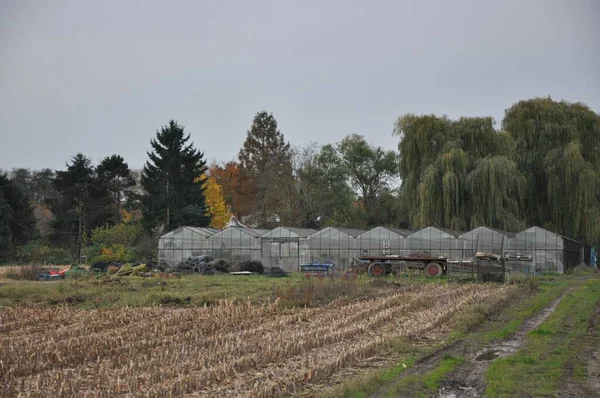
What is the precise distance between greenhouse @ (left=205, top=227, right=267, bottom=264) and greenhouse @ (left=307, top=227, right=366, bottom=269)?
487cm

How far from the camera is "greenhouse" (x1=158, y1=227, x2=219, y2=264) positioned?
189ft

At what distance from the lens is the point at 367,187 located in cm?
8644

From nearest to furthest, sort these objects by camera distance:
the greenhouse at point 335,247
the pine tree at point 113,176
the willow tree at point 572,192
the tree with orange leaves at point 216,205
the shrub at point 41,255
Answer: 1. the greenhouse at point 335,247
2. the willow tree at point 572,192
3. the shrub at point 41,255
4. the pine tree at point 113,176
5. the tree with orange leaves at point 216,205

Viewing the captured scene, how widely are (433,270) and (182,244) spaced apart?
2269 centimetres

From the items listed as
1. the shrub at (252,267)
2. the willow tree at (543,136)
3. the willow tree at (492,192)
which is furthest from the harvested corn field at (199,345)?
the willow tree at (543,136)

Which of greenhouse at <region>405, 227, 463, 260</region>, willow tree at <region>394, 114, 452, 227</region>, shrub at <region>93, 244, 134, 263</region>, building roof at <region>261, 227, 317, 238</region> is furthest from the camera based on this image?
shrub at <region>93, 244, 134, 263</region>

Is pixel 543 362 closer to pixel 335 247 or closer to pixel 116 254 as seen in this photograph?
pixel 335 247

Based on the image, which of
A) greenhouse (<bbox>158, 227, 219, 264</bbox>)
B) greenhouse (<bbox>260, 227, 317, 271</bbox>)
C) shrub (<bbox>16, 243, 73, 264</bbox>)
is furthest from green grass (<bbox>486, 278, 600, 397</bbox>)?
shrub (<bbox>16, 243, 73, 264</bbox>)

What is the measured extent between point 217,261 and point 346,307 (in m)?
30.6

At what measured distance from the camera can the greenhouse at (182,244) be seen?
57.7m

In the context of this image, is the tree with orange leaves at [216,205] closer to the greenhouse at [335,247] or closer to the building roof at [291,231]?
the building roof at [291,231]

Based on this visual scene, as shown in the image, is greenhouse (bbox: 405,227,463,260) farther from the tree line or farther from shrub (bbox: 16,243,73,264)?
shrub (bbox: 16,243,73,264)

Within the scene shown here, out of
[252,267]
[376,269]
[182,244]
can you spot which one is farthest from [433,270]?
[182,244]

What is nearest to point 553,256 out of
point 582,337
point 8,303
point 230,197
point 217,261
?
point 217,261
